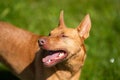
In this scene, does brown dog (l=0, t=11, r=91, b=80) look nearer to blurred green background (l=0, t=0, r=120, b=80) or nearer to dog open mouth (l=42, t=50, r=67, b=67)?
dog open mouth (l=42, t=50, r=67, b=67)

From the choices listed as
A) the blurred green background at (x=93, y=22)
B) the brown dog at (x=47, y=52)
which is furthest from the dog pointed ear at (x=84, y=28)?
the blurred green background at (x=93, y=22)

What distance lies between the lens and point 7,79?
8.20 meters

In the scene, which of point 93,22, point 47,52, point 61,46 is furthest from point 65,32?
point 93,22

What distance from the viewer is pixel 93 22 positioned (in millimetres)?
9930

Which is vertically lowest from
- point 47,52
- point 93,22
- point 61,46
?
point 93,22

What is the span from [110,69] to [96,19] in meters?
2.24

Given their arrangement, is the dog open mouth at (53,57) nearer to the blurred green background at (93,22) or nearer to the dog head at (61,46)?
the dog head at (61,46)

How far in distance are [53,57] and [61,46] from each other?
172mm

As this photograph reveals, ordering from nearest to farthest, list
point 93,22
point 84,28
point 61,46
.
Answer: point 61,46 < point 84,28 < point 93,22

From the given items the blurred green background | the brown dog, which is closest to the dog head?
the brown dog

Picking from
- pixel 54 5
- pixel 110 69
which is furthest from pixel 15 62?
pixel 54 5

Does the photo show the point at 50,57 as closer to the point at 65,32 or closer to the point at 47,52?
the point at 47,52

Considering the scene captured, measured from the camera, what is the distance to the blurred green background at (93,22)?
8.17 meters

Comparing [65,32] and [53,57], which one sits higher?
[65,32]
